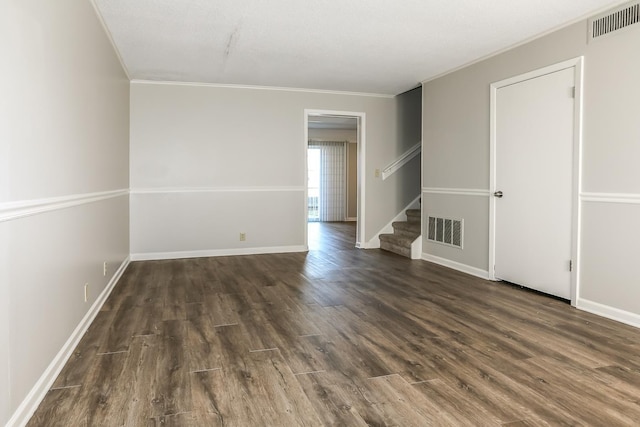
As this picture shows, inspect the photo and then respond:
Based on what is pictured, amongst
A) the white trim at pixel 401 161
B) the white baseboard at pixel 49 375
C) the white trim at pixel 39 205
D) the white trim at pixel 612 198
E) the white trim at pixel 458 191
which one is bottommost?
the white baseboard at pixel 49 375

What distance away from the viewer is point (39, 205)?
6.39ft

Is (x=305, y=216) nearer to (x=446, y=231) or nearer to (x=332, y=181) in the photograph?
(x=446, y=231)

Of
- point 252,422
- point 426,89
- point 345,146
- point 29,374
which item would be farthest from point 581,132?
point 345,146

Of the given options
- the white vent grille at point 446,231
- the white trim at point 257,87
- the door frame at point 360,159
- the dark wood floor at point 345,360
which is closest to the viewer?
the dark wood floor at point 345,360

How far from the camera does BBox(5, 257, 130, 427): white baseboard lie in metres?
1.69

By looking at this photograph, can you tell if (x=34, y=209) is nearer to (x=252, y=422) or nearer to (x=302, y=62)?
(x=252, y=422)

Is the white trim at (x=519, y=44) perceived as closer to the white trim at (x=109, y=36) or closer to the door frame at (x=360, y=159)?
the door frame at (x=360, y=159)

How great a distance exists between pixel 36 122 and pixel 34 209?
380 millimetres

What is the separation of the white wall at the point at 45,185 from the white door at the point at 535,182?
355cm

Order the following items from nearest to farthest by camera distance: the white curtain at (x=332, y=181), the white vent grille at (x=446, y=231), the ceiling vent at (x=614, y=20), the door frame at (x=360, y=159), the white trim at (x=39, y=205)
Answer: the white trim at (x=39, y=205) < the ceiling vent at (x=614, y=20) < the white vent grille at (x=446, y=231) < the door frame at (x=360, y=159) < the white curtain at (x=332, y=181)

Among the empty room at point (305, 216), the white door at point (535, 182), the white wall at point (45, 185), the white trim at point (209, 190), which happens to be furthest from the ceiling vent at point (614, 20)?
the white trim at point (209, 190)

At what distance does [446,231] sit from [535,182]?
4.74 ft

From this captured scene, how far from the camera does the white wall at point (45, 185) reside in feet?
5.30

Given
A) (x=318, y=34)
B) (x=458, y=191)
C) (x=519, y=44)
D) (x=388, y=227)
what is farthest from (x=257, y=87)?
(x=519, y=44)
